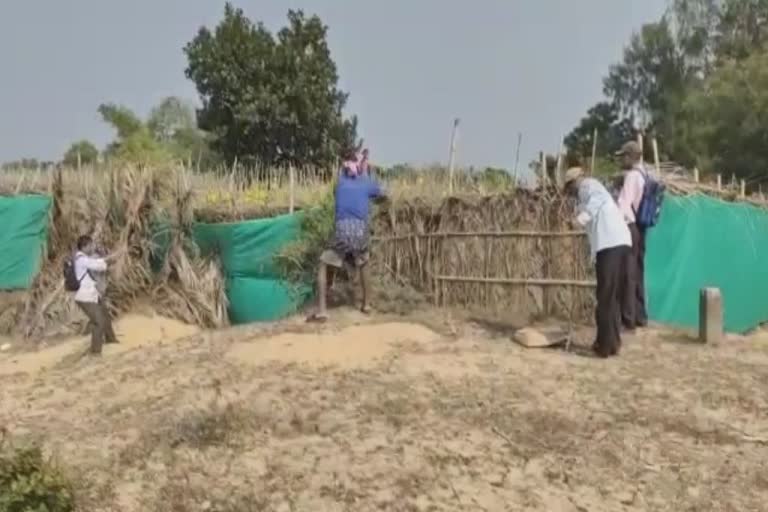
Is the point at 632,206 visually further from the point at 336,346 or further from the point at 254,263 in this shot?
the point at 254,263

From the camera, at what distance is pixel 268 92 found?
24578 mm

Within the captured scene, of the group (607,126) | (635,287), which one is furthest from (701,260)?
(607,126)

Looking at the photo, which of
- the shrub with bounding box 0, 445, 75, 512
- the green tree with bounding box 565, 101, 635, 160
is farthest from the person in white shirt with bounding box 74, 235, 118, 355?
the green tree with bounding box 565, 101, 635, 160

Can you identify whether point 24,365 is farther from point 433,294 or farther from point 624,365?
point 624,365

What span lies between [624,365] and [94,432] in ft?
11.8

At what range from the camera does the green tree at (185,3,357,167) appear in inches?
971

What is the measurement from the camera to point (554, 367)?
7184 mm

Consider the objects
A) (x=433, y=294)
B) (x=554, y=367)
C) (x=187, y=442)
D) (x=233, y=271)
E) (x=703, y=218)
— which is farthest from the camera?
(x=233, y=271)

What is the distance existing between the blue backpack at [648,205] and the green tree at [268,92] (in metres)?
17.1

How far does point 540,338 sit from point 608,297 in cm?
77

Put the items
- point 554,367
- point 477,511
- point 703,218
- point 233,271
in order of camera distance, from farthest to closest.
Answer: point 233,271
point 703,218
point 554,367
point 477,511

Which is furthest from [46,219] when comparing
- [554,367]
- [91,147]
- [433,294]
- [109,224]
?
[91,147]

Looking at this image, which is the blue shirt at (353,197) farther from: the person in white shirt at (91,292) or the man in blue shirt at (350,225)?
the person in white shirt at (91,292)

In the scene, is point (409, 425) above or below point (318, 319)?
below
